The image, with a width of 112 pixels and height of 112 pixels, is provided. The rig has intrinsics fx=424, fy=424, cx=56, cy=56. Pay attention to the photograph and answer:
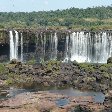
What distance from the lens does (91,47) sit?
72500 mm

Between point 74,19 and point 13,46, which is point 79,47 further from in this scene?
point 74,19

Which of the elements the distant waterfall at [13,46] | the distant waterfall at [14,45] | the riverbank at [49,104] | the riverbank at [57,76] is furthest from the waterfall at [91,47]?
the riverbank at [49,104]

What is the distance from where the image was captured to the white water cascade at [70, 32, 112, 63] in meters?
72.1

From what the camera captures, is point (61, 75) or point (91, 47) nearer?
point (61, 75)

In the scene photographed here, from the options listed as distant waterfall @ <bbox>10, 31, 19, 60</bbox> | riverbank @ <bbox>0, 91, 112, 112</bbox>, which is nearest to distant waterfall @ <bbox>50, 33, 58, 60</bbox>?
distant waterfall @ <bbox>10, 31, 19, 60</bbox>

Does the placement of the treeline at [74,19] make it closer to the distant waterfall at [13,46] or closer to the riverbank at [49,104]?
the distant waterfall at [13,46]

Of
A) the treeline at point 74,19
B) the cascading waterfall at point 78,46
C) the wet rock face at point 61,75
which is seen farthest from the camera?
the treeline at point 74,19

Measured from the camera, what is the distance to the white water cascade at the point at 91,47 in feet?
237

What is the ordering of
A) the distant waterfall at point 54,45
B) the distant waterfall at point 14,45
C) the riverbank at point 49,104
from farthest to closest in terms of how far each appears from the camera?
the distant waterfall at point 54,45 < the distant waterfall at point 14,45 < the riverbank at point 49,104

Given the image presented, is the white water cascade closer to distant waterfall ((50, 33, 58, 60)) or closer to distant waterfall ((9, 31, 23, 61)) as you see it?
distant waterfall ((50, 33, 58, 60))

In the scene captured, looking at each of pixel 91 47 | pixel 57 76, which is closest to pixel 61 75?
pixel 57 76

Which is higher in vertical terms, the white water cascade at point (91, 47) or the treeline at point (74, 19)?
the treeline at point (74, 19)


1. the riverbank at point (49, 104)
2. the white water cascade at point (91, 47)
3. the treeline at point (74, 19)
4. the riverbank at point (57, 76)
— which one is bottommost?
the riverbank at point (49, 104)

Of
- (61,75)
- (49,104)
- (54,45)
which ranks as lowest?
→ (49,104)
